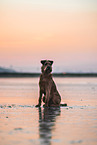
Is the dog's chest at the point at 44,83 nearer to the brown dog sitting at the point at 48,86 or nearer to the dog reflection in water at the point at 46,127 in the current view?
the brown dog sitting at the point at 48,86

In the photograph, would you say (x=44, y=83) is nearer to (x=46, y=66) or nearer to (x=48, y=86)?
(x=48, y=86)

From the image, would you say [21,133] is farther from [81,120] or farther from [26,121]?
[81,120]

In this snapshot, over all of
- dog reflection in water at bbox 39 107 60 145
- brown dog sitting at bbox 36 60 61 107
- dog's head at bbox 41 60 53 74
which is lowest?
dog reflection in water at bbox 39 107 60 145

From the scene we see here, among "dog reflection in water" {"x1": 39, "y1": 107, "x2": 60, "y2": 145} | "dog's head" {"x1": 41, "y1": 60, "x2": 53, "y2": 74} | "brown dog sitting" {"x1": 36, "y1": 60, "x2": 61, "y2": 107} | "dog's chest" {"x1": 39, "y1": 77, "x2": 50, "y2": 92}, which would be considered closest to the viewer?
"dog reflection in water" {"x1": 39, "y1": 107, "x2": 60, "y2": 145}

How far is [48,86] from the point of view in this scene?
16406 millimetres

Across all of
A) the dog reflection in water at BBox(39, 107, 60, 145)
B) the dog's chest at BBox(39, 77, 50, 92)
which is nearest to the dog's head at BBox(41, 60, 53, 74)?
the dog's chest at BBox(39, 77, 50, 92)

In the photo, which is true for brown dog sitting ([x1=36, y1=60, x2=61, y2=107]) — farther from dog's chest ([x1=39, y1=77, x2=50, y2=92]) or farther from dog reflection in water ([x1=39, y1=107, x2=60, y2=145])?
dog reflection in water ([x1=39, y1=107, x2=60, y2=145])

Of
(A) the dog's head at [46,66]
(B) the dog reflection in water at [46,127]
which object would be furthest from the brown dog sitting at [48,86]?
(B) the dog reflection in water at [46,127]

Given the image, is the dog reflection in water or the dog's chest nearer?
the dog reflection in water

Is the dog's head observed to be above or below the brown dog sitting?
above

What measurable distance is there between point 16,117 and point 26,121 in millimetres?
1059

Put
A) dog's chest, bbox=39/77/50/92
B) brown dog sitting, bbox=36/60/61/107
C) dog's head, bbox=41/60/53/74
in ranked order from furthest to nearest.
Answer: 1. dog's chest, bbox=39/77/50/92
2. brown dog sitting, bbox=36/60/61/107
3. dog's head, bbox=41/60/53/74

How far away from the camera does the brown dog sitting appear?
52.9 ft

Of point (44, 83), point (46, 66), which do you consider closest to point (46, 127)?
point (46, 66)
